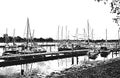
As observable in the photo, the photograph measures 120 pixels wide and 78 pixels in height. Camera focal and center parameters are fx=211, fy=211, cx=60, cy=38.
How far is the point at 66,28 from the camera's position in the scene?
315ft

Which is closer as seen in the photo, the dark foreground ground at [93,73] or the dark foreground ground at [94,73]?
the dark foreground ground at [94,73]

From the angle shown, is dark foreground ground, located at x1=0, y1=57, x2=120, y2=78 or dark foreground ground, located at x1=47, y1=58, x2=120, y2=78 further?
dark foreground ground, located at x1=0, y1=57, x2=120, y2=78

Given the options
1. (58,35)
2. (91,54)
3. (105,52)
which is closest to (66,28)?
(58,35)

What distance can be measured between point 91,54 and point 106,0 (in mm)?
35740

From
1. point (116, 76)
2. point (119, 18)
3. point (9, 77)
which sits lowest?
point (9, 77)

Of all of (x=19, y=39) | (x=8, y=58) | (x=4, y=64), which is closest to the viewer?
(x=4, y=64)

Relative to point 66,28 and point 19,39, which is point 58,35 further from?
point 19,39

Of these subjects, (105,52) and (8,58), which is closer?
(8,58)

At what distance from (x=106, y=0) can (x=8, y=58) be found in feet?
71.7

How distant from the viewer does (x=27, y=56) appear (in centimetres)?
3847

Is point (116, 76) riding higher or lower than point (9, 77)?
higher

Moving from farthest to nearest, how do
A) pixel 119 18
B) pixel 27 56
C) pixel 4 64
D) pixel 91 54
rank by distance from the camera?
pixel 91 54, pixel 27 56, pixel 4 64, pixel 119 18

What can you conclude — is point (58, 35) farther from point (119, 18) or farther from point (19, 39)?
point (119, 18)

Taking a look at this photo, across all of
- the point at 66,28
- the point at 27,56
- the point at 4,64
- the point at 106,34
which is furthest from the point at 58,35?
the point at 4,64
